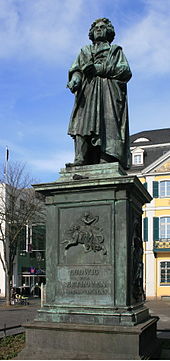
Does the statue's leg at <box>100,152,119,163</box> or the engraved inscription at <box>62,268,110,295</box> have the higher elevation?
the statue's leg at <box>100,152,119,163</box>

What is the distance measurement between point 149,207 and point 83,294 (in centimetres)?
3339

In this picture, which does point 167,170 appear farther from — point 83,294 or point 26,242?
point 83,294

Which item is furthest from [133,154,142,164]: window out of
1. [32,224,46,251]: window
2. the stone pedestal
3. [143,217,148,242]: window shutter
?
the stone pedestal

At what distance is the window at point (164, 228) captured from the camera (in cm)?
3800

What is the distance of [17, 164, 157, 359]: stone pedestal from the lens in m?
5.70

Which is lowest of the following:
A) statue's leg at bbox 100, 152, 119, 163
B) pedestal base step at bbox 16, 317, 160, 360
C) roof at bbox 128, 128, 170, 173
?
pedestal base step at bbox 16, 317, 160, 360

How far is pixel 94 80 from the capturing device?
725 centimetres

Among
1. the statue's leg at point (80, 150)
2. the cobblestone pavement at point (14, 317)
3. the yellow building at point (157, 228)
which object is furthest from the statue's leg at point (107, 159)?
the yellow building at point (157, 228)

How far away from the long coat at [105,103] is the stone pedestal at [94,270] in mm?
574

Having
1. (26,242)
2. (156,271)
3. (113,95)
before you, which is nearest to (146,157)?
(156,271)

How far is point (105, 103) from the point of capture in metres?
7.18

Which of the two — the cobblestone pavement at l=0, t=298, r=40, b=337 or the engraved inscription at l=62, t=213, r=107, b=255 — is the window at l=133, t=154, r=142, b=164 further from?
the engraved inscription at l=62, t=213, r=107, b=255

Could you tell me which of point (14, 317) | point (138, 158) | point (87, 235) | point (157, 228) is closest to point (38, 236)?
point (157, 228)

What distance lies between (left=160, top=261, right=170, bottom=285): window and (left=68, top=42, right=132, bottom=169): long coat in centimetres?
3205
